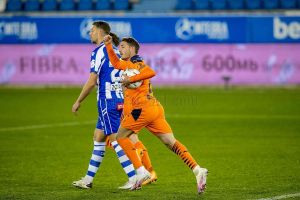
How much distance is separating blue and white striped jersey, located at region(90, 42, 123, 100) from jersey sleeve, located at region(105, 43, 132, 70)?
0.97ft

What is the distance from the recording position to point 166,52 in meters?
26.8

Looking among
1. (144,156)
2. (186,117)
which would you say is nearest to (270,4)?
(186,117)

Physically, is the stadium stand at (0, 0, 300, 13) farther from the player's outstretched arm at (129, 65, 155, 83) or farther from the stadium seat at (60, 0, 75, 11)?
the player's outstretched arm at (129, 65, 155, 83)

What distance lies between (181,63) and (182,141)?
11440 mm

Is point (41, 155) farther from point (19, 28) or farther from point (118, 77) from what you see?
point (19, 28)

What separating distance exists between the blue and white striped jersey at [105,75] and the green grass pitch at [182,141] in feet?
3.84

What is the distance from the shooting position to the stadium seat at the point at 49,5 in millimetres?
29438

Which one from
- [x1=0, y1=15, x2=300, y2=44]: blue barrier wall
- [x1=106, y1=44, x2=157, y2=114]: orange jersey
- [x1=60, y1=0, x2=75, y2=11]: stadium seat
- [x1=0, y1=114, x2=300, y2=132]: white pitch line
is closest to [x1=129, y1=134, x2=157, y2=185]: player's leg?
[x1=106, y1=44, x2=157, y2=114]: orange jersey

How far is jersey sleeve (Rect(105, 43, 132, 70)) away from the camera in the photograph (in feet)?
32.0

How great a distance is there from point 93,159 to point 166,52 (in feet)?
55.0

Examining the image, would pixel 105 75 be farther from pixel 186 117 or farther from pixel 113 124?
pixel 186 117

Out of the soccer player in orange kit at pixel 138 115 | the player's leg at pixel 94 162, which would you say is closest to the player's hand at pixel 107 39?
the soccer player in orange kit at pixel 138 115

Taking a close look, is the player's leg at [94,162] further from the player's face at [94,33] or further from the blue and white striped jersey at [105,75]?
the player's face at [94,33]

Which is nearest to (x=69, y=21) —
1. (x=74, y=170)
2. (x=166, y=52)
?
(x=166, y=52)
